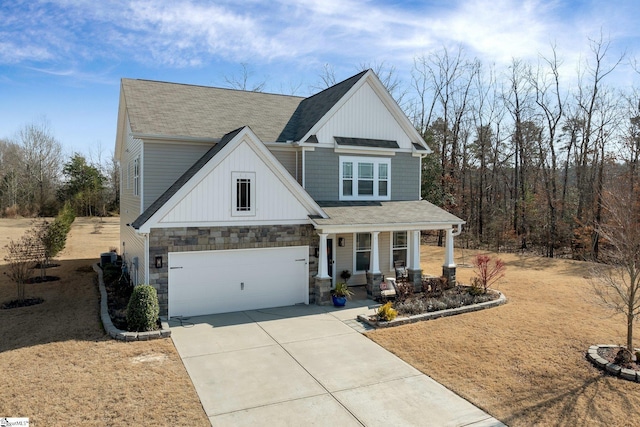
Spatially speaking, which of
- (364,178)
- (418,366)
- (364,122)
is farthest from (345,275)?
(418,366)

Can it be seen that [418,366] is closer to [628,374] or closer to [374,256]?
[628,374]

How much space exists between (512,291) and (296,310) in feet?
27.7

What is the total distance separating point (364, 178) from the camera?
1741 centimetres

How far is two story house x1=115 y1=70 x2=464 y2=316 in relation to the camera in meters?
12.5

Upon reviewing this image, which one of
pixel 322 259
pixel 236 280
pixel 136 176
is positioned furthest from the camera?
pixel 136 176

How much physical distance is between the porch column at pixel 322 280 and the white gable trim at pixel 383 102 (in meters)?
4.09

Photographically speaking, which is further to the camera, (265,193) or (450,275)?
(450,275)

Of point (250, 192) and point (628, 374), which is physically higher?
point (250, 192)

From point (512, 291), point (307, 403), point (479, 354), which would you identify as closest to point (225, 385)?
point (307, 403)

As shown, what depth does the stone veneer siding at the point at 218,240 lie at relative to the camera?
12078mm

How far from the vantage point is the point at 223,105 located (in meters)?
17.8

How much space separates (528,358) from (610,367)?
152 centimetres

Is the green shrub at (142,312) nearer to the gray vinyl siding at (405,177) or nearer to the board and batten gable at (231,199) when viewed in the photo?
the board and batten gable at (231,199)

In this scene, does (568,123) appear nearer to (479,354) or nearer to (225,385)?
(479,354)
